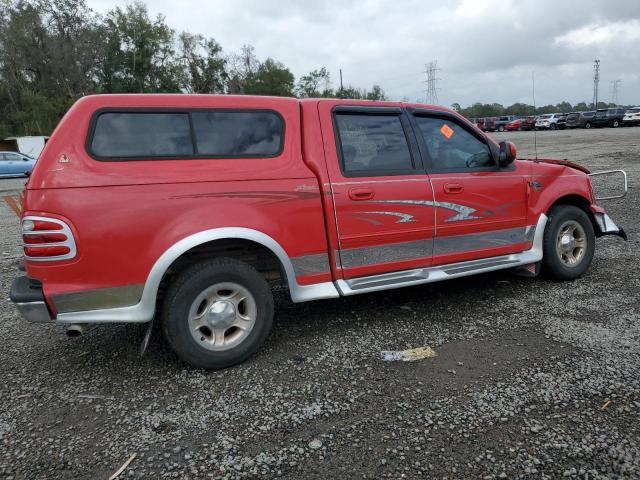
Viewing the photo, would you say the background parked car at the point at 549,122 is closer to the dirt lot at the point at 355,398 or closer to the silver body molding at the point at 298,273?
the silver body molding at the point at 298,273

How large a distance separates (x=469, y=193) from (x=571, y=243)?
5.15 feet

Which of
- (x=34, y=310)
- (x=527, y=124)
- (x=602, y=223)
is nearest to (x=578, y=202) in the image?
(x=602, y=223)

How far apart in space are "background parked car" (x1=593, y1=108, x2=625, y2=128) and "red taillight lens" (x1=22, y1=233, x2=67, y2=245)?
43228 mm

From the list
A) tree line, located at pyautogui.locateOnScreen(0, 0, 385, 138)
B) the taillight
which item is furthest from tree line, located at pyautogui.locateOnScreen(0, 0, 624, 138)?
the taillight

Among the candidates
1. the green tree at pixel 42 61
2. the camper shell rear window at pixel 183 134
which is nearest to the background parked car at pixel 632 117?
the camper shell rear window at pixel 183 134

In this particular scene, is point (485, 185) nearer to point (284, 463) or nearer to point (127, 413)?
point (284, 463)

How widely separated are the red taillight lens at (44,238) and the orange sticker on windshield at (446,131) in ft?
10.7

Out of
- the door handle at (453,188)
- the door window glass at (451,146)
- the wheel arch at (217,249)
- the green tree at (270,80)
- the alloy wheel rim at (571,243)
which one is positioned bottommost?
the alloy wheel rim at (571,243)

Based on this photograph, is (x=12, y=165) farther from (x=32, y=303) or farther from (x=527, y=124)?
(x=527, y=124)

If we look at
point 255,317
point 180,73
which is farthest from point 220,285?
point 180,73

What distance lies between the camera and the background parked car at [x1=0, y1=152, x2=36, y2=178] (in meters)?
23.1

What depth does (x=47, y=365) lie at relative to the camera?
362 centimetres

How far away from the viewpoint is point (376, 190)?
3820 mm

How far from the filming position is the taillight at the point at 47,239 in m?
2.91
